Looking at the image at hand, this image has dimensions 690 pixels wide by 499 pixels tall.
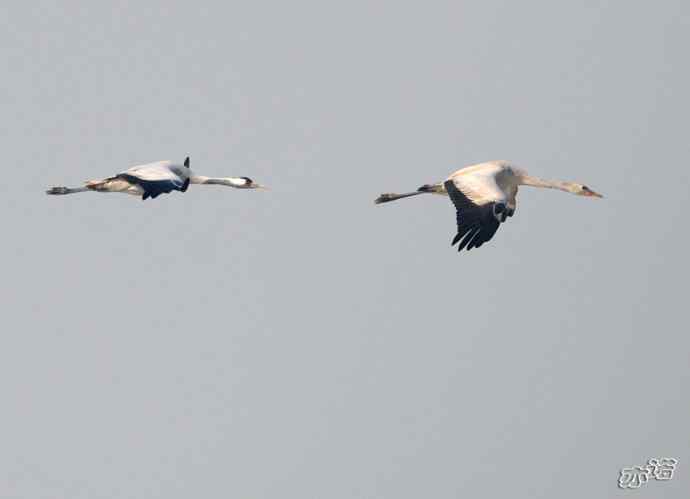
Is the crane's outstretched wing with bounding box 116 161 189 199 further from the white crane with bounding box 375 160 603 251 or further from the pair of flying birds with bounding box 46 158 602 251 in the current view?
the white crane with bounding box 375 160 603 251

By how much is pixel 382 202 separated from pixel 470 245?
13.1 metres

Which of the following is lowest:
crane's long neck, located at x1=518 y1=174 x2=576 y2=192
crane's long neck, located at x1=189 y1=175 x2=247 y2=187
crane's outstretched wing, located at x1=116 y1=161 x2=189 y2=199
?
crane's long neck, located at x1=189 y1=175 x2=247 y2=187

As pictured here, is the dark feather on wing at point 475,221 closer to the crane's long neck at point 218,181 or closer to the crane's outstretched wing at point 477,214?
the crane's outstretched wing at point 477,214

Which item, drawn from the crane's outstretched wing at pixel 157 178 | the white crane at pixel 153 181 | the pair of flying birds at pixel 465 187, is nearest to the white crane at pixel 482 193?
the pair of flying birds at pixel 465 187

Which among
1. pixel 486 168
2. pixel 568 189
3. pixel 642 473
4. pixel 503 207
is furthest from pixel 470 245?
pixel 642 473

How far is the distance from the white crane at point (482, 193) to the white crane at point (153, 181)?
529 cm

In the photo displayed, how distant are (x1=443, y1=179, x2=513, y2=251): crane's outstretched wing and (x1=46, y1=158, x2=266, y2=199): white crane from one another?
8113 mm

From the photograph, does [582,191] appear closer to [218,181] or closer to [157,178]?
[218,181]

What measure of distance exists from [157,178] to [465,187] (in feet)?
29.8

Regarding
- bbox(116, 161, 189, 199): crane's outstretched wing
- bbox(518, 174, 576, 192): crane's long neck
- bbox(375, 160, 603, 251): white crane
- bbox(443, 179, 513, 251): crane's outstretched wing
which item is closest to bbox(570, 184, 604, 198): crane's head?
bbox(375, 160, 603, 251): white crane

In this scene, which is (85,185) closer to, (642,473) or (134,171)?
(134,171)

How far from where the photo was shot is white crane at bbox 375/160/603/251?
4866 cm

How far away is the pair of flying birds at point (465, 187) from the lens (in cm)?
4897

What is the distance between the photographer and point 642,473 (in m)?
80.5
